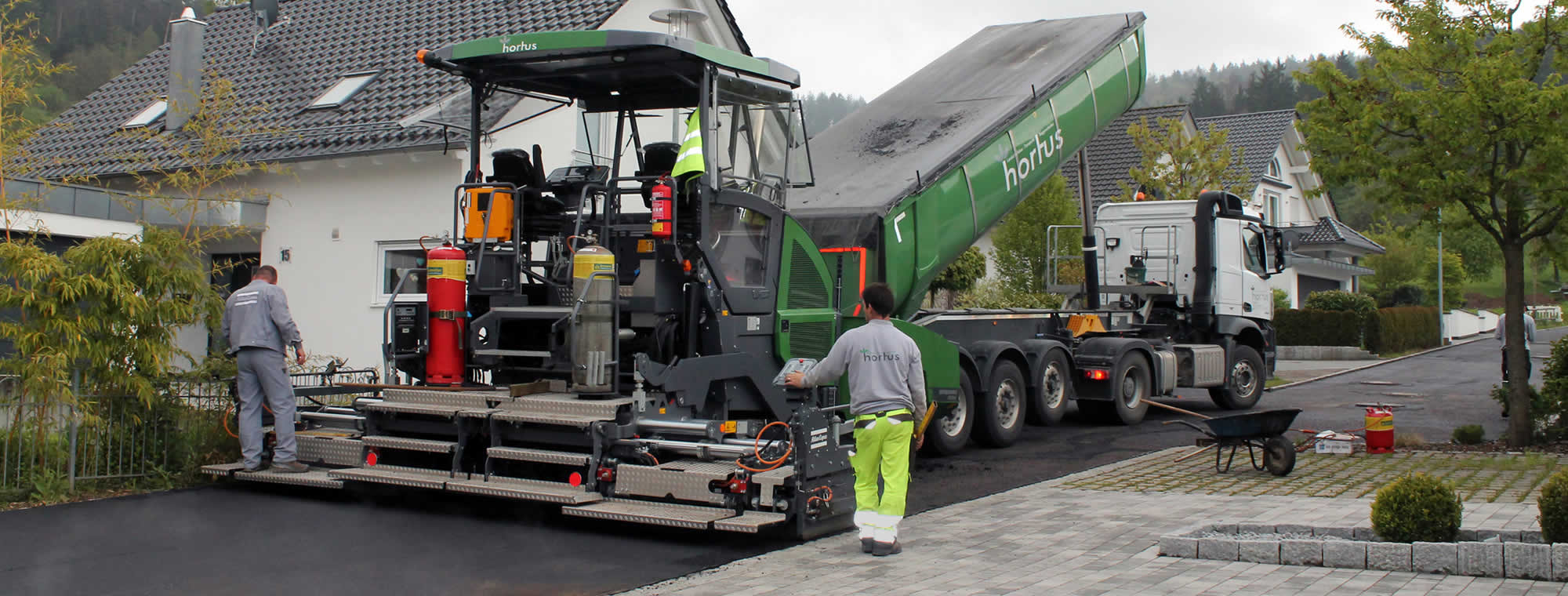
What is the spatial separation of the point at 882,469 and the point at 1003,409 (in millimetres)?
5659

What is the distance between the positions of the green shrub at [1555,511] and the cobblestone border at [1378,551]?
14cm

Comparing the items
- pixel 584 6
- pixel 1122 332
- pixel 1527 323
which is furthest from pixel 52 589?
pixel 1527 323

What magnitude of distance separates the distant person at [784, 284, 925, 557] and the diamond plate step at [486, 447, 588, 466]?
1.72 m

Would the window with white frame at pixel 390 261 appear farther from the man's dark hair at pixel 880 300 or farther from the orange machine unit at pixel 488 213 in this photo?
the man's dark hair at pixel 880 300

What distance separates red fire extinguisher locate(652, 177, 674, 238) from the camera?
8.20 m

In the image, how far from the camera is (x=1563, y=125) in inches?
413

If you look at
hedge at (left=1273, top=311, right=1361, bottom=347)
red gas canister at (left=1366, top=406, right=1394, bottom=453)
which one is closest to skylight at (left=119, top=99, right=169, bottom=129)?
red gas canister at (left=1366, top=406, right=1394, bottom=453)

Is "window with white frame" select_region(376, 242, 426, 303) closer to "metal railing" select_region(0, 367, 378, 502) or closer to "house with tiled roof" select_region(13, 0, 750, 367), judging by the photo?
"house with tiled roof" select_region(13, 0, 750, 367)

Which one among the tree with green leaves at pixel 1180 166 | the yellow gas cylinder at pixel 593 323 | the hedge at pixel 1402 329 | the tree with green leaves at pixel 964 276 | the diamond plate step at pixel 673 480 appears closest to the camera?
the diamond plate step at pixel 673 480

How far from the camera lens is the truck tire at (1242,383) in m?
16.7

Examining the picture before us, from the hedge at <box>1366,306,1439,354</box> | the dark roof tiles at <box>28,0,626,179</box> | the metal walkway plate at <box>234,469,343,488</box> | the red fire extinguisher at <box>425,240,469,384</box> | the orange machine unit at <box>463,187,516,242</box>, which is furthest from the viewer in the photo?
the hedge at <box>1366,306,1439,354</box>

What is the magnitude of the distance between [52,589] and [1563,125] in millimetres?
11486

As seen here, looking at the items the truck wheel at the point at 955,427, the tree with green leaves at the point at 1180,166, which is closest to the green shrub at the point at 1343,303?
the tree with green leaves at the point at 1180,166

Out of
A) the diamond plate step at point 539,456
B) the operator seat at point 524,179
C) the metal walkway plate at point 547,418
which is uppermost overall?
the operator seat at point 524,179
